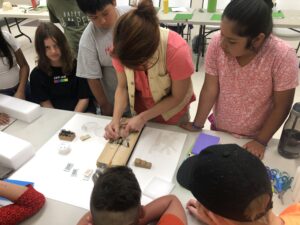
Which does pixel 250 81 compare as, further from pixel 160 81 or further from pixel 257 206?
pixel 257 206

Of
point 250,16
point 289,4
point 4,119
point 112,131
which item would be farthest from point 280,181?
point 289,4

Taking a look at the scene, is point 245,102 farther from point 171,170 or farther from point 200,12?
point 200,12

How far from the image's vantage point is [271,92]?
3.59 feet

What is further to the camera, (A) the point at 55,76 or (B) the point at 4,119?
(A) the point at 55,76

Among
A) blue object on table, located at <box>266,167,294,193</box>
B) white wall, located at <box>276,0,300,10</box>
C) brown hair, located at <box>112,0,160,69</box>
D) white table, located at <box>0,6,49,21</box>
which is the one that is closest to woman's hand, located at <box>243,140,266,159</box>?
blue object on table, located at <box>266,167,294,193</box>

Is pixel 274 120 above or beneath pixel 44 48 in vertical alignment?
beneath

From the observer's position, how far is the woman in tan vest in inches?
35.1

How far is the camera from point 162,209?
2.81ft

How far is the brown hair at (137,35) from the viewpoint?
877 mm

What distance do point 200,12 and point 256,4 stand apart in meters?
2.67

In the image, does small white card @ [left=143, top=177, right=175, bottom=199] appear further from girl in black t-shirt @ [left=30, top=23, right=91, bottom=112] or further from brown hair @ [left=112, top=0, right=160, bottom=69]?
girl in black t-shirt @ [left=30, top=23, right=91, bottom=112]

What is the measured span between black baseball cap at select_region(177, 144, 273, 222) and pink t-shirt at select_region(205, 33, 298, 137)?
51 cm

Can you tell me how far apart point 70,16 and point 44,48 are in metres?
0.42

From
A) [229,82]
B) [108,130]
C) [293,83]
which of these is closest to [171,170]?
[108,130]
